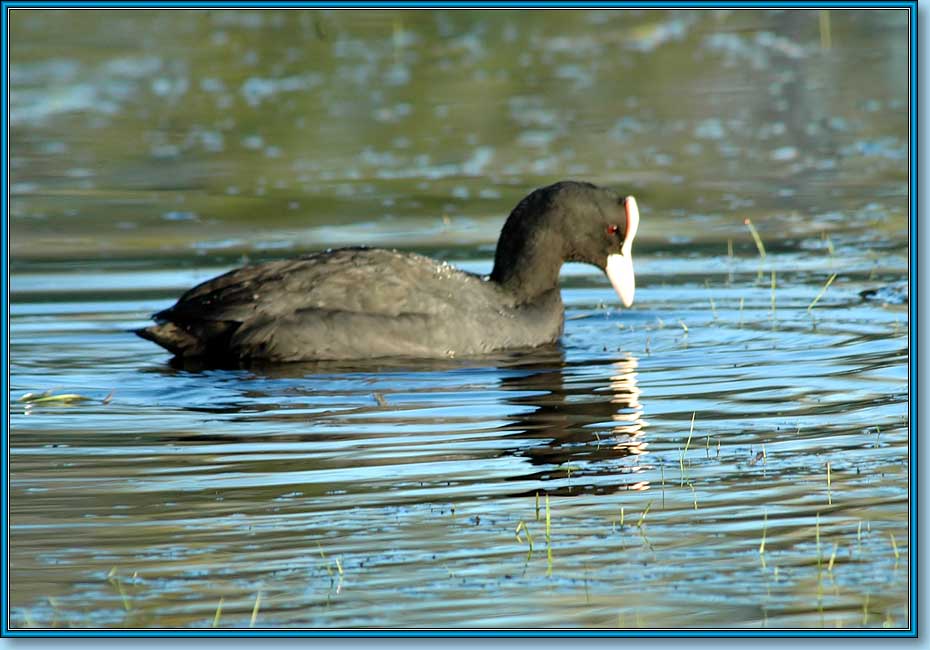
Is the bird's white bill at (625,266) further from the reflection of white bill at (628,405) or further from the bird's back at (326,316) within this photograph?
the bird's back at (326,316)

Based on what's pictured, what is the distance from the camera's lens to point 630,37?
21.1m

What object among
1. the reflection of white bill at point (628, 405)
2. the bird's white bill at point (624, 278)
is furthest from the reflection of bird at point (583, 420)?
the bird's white bill at point (624, 278)

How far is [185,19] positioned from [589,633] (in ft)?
65.0

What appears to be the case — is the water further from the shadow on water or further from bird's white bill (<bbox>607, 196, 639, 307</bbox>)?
bird's white bill (<bbox>607, 196, 639, 307</bbox>)

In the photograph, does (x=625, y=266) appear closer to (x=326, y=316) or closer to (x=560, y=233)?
(x=560, y=233)

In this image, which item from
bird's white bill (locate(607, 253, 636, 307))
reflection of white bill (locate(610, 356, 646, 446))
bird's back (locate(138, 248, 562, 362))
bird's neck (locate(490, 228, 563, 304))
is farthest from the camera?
bird's white bill (locate(607, 253, 636, 307))

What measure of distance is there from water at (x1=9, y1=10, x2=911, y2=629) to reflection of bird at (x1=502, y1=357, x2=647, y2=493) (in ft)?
0.08

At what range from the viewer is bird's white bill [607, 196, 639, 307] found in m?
9.59

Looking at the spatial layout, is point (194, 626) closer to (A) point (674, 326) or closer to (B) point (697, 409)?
(B) point (697, 409)

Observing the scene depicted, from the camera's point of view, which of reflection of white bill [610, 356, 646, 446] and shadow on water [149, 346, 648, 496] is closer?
shadow on water [149, 346, 648, 496]

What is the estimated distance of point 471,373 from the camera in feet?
28.2

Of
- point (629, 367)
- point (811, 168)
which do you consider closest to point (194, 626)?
point (629, 367)

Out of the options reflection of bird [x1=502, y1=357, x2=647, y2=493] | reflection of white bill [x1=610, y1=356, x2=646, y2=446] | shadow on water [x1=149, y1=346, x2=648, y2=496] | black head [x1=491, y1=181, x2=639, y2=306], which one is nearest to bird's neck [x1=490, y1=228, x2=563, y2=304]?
black head [x1=491, y1=181, x2=639, y2=306]

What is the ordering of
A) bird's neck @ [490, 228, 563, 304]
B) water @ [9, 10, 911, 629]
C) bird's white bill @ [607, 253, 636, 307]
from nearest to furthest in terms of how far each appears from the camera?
1. water @ [9, 10, 911, 629]
2. bird's neck @ [490, 228, 563, 304]
3. bird's white bill @ [607, 253, 636, 307]
